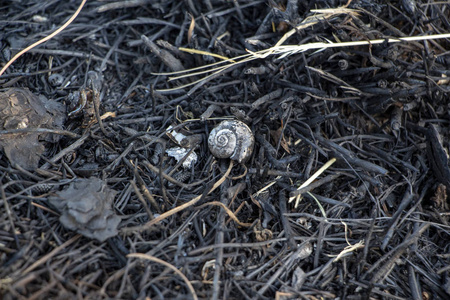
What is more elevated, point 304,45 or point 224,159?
point 304,45

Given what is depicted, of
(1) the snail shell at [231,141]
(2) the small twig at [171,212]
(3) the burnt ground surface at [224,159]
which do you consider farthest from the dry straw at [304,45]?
(2) the small twig at [171,212]

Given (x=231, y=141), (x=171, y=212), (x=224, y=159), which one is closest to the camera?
(x=171, y=212)

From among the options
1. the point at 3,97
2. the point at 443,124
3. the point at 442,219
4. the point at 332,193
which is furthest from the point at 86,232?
the point at 443,124

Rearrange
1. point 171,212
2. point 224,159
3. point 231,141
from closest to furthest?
point 171,212
point 231,141
point 224,159

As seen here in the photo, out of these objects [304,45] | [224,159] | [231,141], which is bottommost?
[224,159]

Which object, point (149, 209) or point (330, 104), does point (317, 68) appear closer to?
point (330, 104)

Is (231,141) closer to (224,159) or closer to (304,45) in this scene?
(224,159)

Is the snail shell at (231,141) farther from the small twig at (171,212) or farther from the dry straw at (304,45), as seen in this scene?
the dry straw at (304,45)

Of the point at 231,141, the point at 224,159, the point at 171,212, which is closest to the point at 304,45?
the point at 231,141
